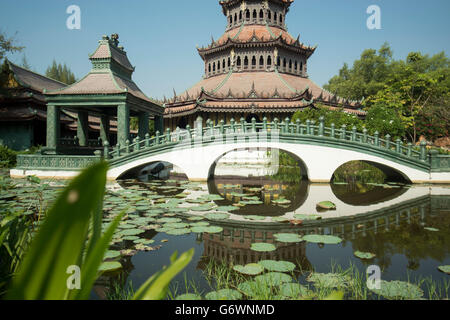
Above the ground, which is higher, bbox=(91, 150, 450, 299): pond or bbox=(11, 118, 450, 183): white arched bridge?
bbox=(11, 118, 450, 183): white arched bridge

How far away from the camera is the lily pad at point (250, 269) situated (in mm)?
3270

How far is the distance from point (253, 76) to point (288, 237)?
2279 centimetres

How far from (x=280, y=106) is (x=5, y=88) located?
19.0m

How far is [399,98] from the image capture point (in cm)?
2728

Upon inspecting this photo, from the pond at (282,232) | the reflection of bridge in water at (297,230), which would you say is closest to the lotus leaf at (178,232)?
the pond at (282,232)

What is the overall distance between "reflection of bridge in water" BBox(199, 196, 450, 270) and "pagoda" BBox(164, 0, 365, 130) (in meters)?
15.8

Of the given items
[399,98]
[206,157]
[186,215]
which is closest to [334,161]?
[206,157]

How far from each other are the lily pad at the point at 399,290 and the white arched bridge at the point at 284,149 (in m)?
8.67

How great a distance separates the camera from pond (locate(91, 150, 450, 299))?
11.2ft

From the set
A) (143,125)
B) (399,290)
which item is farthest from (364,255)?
(143,125)

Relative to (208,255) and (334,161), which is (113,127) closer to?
(334,161)

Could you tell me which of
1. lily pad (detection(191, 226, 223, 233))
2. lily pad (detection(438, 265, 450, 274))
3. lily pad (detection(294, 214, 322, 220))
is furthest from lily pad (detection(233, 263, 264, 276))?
lily pad (detection(294, 214, 322, 220))

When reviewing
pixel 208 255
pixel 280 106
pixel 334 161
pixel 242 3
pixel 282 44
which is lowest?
pixel 208 255

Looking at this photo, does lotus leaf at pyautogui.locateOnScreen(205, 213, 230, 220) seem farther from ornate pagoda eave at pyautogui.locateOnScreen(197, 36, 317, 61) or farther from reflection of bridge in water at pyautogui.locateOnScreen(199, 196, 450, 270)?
ornate pagoda eave at pyautogui.locateOnScreen(197, 36, 317, 61)
